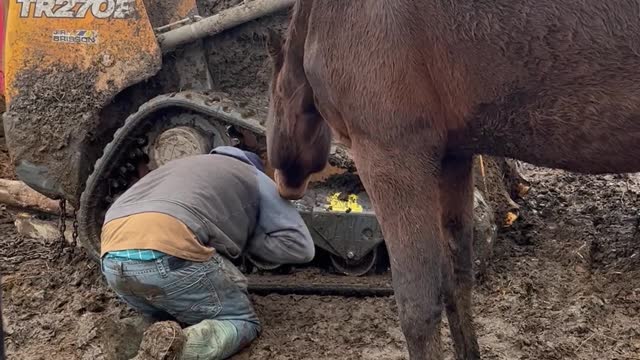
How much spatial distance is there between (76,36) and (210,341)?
187cm

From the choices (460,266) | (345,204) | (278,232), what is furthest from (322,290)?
(460,266)

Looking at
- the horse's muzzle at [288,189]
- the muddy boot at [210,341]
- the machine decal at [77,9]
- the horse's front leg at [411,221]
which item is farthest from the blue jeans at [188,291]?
the machine decal at [77,9]

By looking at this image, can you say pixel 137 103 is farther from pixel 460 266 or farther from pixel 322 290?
pixel 460 266

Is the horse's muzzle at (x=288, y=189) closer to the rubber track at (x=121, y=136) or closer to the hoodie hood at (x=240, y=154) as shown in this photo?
the hoodie hood at (x=240, y=154)

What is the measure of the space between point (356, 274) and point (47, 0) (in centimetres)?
220

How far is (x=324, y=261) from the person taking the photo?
4.50 meters

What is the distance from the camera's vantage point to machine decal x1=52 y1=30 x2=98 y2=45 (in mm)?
4328

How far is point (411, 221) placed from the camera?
107 inches

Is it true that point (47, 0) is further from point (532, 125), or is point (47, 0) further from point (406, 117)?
point (532, 125)

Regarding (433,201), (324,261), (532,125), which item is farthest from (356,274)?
(532,125)

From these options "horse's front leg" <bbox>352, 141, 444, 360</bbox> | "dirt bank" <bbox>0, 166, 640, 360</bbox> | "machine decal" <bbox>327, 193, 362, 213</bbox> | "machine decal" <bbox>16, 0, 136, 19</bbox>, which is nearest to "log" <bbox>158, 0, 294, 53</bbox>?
"machine decal" <bbox>16, 0, 136, 19</bbox>

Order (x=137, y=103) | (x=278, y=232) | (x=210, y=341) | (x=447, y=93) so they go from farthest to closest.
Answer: (x=137, y=103)
(x=278, y=232)
(x=210, y=341)
(x=447, y=93)

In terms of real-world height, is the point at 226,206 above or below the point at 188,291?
above

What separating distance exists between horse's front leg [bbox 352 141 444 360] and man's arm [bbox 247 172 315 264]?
3.41 ft
